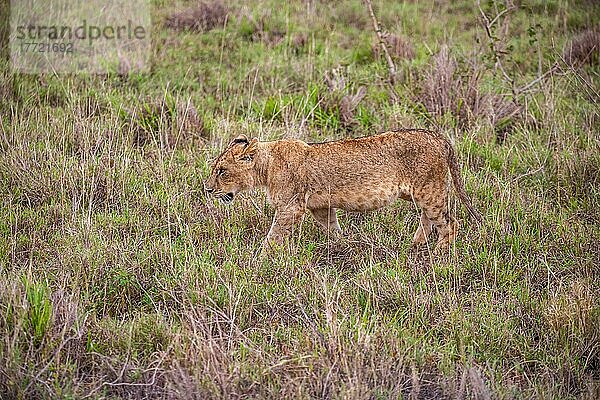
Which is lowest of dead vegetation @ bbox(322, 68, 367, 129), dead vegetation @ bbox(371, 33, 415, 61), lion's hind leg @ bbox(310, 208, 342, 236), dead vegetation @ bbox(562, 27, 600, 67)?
lion's hind leg @ bbox(310, 208, 342, 236)

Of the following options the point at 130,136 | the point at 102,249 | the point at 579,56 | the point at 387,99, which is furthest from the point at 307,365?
the point at 579,56

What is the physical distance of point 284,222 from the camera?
19.3ft

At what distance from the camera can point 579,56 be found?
396 inches

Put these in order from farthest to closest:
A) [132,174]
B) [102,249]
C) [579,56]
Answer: [579,56]
[132,174]
[102,249]

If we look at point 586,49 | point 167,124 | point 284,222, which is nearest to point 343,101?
point 167,124

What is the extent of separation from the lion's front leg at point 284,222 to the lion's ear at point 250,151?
1.54ft

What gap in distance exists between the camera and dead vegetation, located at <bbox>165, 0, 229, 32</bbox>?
36.0 feet

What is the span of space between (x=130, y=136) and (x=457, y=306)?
3915mm

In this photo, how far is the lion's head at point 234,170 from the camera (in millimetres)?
6004

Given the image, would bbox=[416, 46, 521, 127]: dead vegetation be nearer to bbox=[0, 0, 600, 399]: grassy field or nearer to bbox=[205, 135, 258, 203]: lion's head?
bbox=[0, 0, 600, 399]: grassy field

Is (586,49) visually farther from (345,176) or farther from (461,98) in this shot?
(345,176)

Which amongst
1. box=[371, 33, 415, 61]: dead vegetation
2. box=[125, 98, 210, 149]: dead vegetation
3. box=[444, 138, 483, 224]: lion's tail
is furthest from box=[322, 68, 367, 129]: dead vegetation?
box=[444, 138, 483, 224]: lion's tail

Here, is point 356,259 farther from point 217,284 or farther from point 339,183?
point 217,284

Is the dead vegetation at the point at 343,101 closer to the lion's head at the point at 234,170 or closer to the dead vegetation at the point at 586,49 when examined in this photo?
the lion's head at the point at 234,170
